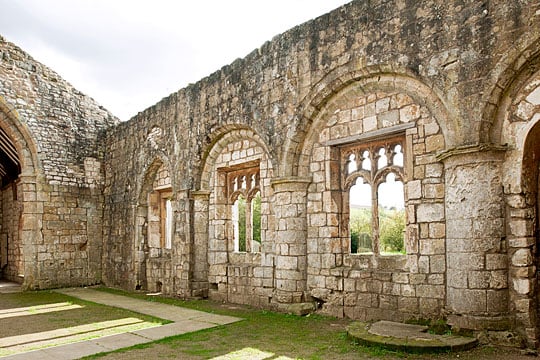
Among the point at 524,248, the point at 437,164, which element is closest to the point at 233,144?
the point at 437,164

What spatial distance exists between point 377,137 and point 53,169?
9199 millimetres

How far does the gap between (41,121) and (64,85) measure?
1.24m

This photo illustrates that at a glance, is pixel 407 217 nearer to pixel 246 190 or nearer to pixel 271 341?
Result: pixel 271 341

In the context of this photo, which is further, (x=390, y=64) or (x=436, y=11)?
(x=390, y=64)

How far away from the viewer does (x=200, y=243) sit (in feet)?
31.6

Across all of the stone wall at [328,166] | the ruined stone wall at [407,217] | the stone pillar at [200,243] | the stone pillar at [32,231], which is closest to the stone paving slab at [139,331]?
the stone pillar at [200,243]

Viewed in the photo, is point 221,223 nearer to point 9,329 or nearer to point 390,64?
point 9,329

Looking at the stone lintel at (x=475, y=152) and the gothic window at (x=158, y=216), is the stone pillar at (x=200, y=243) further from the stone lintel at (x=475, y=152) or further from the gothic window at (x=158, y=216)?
the stone lintel at (x=475, y=152)

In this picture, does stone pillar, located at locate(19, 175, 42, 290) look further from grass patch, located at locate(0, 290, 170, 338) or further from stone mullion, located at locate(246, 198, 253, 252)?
stone mullion, located at locate(246, 198, 253, 252)

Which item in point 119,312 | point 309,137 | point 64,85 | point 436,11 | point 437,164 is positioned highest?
point 64,85

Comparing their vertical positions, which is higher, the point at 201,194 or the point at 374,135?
the point at 374,135

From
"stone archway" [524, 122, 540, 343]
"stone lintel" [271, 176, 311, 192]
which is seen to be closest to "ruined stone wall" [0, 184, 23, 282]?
"stone lintel" [271, 176, 311, 192]

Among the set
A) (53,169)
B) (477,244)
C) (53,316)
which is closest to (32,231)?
(53,169)

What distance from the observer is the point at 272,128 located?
8.07 m
